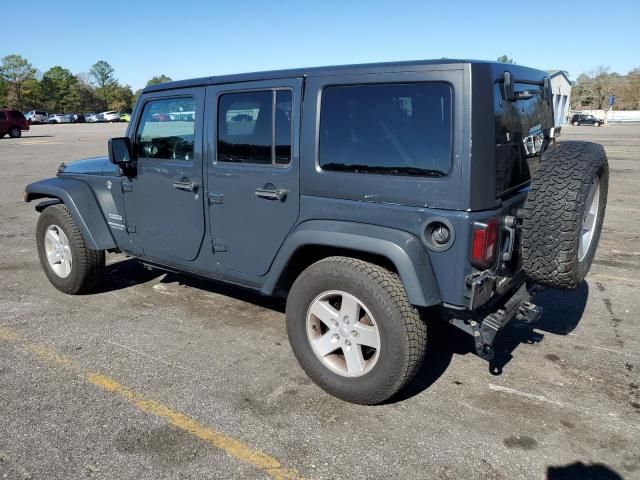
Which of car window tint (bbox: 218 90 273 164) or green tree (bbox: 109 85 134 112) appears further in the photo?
green tree (bbox: 109 85 134 112)

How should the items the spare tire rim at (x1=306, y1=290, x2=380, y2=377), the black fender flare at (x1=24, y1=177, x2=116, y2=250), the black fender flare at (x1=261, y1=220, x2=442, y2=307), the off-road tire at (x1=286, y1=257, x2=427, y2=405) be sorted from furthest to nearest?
the black fender flare at (x1=24, y1=177, x2=116, y2=250), the spare tire rim at (x1=306, y1=290, x2=380, y2=377), the off-road tire at (x1=286, y1=257, x2=427, y2=405), the black fender flare at (x1=261, y1=220, x2=442, y2=307)

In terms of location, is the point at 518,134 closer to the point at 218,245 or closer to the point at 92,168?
the point at 218,245

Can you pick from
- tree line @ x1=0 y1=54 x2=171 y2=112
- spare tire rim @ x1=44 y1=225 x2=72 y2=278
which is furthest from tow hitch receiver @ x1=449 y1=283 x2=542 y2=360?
tree line @ x1=0 y1=54 x2=171 y2=112

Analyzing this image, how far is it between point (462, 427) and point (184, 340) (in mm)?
2117

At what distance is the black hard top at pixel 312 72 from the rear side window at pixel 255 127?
0.10 metres

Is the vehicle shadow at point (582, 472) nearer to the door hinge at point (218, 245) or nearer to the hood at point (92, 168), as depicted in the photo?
the door hinge at point (218, 245)

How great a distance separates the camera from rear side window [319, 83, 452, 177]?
2697mm

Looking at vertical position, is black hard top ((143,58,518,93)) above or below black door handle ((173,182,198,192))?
above

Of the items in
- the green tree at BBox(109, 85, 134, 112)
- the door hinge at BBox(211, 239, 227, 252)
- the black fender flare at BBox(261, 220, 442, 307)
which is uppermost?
the green tree at BBox(109, 85, 134, 112)

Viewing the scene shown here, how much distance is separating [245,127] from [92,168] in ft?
6.33

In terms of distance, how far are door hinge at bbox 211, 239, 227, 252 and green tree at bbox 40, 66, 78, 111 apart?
308 ft

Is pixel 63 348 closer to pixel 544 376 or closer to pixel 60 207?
pixel 60 207

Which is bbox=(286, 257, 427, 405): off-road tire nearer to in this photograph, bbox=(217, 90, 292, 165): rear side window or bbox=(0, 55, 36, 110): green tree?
bbox=(217, 90, 292, 165): rear side window

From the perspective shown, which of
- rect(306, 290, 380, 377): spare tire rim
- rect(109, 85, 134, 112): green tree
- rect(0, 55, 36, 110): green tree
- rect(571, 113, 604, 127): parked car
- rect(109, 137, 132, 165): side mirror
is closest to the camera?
rect(306, 290, 380, 377): spare tire rim
